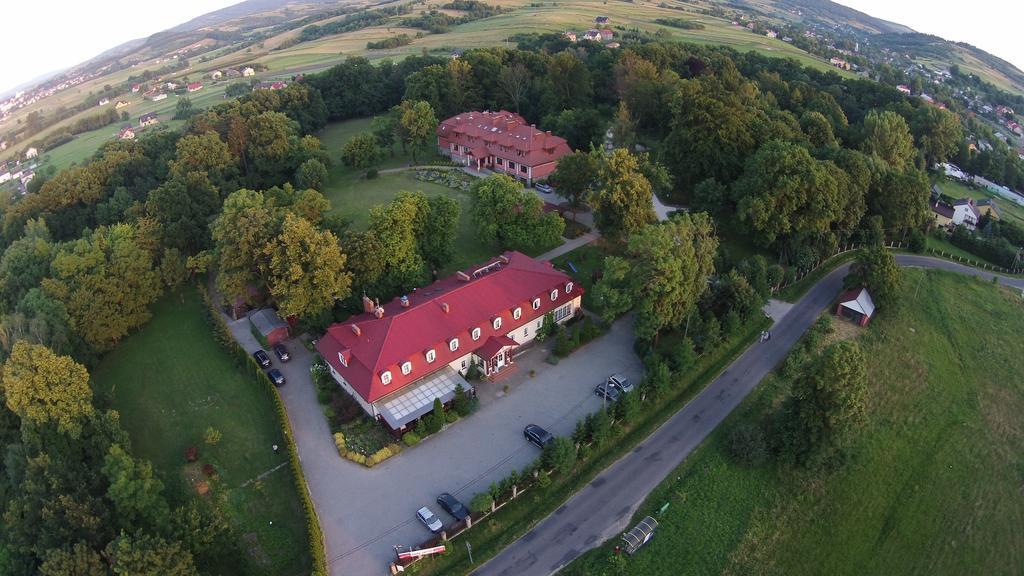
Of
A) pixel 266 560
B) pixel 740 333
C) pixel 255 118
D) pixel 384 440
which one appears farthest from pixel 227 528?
pixel 255 118

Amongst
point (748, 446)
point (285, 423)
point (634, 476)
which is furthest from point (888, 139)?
point (285, 423)

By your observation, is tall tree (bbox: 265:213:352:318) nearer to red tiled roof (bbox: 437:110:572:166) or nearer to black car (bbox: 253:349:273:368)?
black car (bbox: 253:349:273:368)

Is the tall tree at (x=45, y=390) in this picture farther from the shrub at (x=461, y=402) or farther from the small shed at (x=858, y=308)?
the small shed at (x=858, y=308)

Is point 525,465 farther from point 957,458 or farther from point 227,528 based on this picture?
point 957,458

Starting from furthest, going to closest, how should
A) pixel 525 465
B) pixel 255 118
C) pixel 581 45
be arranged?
pixel 581 45 < pixel 255 118 < pixel 525 465

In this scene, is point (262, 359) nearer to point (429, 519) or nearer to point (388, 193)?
point (429, 519)

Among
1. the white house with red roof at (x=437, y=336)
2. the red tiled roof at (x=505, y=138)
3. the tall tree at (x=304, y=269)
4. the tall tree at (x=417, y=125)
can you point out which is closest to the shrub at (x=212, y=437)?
the white house with red roof at (x=437, y=336)
